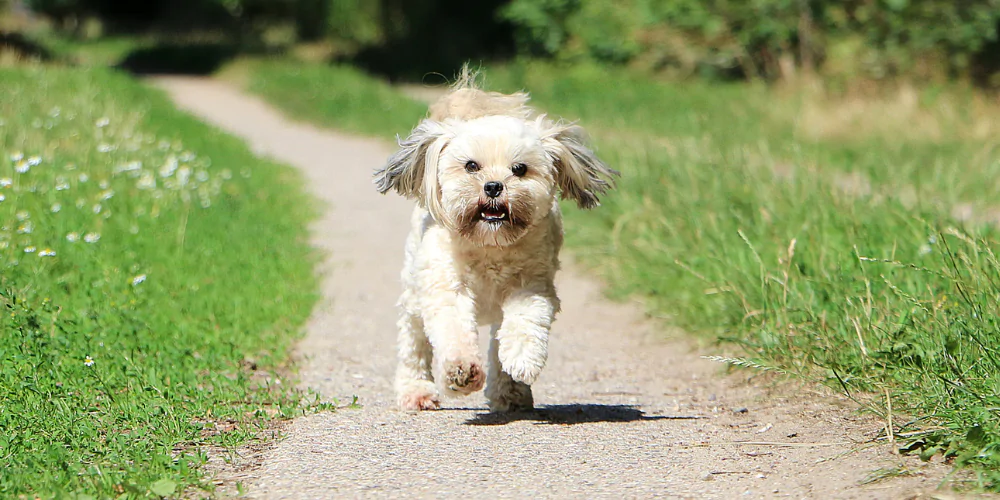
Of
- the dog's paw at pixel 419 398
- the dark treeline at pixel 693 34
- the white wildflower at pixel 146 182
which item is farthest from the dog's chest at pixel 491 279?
the dark treeline at pixel 693 34

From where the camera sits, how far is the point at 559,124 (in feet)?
18.4

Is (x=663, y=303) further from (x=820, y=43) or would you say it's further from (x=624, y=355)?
(x=820, y=43)

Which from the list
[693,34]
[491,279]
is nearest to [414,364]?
[491,279]

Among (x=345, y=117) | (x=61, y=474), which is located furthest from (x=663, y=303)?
(x=345, y=117)

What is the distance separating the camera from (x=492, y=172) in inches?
202

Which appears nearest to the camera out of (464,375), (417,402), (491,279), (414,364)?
(464,375)

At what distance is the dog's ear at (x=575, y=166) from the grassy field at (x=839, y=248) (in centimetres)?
92

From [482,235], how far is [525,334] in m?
0.47

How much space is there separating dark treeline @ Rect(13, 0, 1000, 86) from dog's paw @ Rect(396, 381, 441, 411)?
14819 mm

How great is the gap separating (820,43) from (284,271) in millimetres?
14034

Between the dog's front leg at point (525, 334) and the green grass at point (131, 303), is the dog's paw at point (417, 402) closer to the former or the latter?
the green grass at point (131, 303)

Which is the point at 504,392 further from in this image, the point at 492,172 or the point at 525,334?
the point at 492,172

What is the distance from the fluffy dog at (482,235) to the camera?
5.12 meters

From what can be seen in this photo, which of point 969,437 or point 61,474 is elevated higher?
point 969,437
